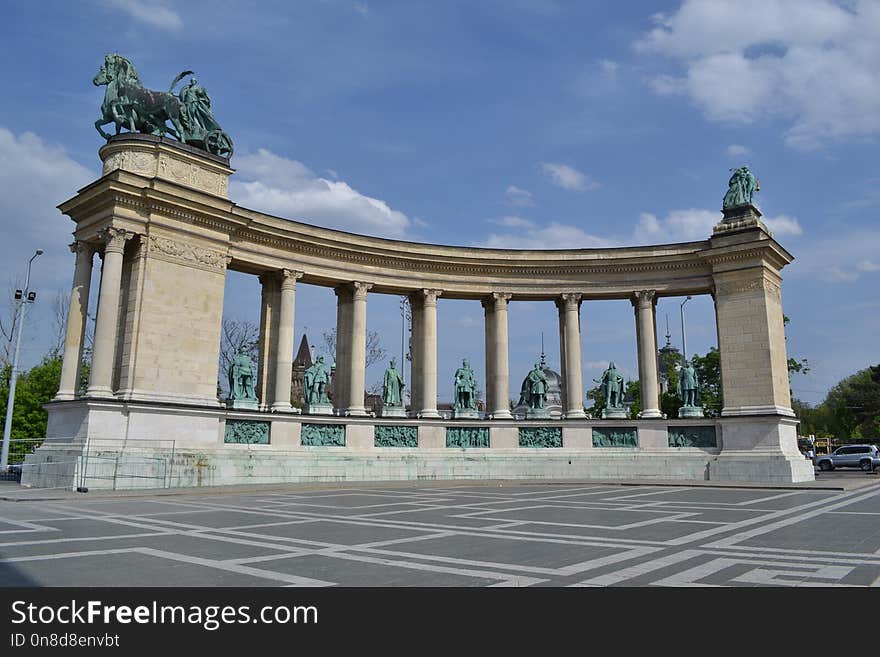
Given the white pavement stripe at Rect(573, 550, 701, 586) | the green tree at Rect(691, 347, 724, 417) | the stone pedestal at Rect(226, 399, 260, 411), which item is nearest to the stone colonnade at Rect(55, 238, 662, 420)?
the stone pedestal at Rect(226, 399, 260, 411)

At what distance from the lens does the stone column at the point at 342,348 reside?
3812 centimetres

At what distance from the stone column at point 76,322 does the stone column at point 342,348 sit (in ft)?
43.1

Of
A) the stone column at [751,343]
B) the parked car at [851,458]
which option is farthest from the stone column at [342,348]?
the parked car at [851,458]

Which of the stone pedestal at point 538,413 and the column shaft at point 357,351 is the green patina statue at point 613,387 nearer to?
the stone pedestal at point 538,413

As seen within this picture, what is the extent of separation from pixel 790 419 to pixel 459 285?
19.7 meters

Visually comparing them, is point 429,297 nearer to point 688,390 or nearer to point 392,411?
point 392,411

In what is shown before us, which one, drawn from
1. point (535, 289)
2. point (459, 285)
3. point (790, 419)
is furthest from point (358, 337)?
point (790, 419)

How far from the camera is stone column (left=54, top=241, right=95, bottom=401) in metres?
29.6

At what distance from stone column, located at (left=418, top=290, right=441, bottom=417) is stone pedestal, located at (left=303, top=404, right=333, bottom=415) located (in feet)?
17.8

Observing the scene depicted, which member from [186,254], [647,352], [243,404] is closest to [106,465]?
[243,404]

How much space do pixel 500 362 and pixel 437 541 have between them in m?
28.0

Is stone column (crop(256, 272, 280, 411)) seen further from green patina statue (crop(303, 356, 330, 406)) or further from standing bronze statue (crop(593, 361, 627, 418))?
standing bronze statue (crop(593, 361, 627, 418))
